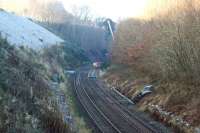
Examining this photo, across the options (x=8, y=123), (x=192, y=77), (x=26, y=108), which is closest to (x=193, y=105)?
(x=192, y=77)

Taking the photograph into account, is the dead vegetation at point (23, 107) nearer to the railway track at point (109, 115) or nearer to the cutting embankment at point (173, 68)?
the railway track at point (109, 115)

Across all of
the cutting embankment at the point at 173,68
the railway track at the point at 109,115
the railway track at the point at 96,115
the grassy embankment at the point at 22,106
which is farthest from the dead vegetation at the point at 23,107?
the cutting embankment at the point at 173,68

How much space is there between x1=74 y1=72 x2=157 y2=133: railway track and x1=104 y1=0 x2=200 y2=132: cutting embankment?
1986 mm

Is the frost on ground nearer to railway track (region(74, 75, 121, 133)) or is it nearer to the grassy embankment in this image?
railway track (region(74, 75, 121, 133))

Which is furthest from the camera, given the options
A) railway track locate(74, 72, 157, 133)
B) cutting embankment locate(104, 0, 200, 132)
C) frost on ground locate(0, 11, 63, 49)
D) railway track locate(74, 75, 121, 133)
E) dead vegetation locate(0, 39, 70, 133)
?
frost on ground locate(0, 11, 63, 49)

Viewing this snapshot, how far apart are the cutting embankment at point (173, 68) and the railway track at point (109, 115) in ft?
6.51

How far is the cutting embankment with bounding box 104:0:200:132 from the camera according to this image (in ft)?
89.4

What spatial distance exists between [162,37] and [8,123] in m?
22.0

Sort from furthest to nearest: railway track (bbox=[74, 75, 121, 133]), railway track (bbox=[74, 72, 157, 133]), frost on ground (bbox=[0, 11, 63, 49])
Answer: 1. frost on ground (bbox=[0, 11, 63, 49])
2. railway track (bbox=[74, 72, 157, 133])
3. railway track (bbox=[74, 75, 121, 133])

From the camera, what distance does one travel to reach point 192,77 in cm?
3050

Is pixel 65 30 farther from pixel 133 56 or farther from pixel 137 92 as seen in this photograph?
pixel 137 92

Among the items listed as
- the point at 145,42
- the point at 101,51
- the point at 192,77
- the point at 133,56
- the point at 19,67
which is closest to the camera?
the point at 19,67

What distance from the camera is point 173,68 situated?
108 feet

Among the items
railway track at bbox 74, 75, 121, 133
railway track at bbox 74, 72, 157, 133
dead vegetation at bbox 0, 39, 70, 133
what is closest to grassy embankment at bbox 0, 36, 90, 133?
dead vegetation at bbox 0, 39, 70, 133
